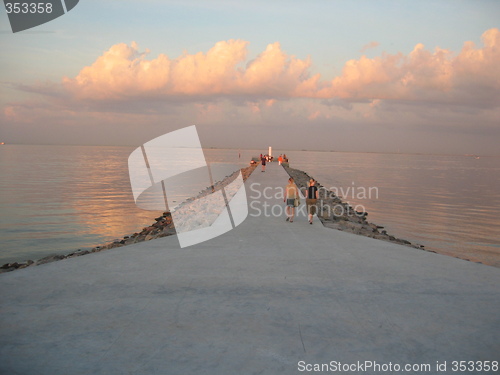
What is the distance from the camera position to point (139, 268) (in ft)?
21.9

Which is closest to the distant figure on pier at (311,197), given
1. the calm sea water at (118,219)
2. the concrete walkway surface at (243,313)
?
the concrete walkway surface at (243,313)

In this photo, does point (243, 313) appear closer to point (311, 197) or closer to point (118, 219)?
point (311, 197)

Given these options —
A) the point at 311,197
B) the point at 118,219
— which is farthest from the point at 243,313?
the point at 118,219

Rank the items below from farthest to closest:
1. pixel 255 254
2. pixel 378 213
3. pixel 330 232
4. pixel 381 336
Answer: pixel 378 213
pixel 330 232
pixel 255 254
pixel 381 336

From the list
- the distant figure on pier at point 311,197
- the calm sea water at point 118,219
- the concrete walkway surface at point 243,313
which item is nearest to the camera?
the concrete walkway surface at point 243,313

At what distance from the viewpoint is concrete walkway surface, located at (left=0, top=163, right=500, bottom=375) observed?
12.3 feet

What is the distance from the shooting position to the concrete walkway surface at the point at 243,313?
3.76m

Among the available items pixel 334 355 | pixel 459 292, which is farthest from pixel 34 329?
pixel 459 292

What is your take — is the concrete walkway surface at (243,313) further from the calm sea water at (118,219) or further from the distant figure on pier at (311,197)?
the calm sea water at (118,219)

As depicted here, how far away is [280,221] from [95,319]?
746 cm

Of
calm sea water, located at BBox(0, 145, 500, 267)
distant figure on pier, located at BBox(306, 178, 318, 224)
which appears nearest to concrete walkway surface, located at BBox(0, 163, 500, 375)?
distant figure on pier, located at BBox(306, 178, 318, 224)

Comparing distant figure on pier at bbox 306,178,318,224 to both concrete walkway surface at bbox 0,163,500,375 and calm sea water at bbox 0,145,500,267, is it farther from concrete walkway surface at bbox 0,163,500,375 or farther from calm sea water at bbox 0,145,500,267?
calm sea water at bbox 0,145,500,267

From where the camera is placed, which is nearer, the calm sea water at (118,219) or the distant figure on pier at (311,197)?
the distant figure on pier at (311,197)

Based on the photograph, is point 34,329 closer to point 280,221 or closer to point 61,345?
point 61,345
